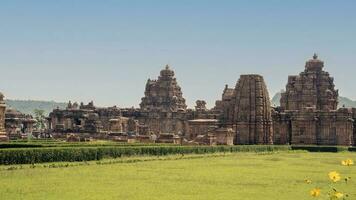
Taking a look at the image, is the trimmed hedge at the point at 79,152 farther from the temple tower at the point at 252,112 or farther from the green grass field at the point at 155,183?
the temple tower at the point at 252,112

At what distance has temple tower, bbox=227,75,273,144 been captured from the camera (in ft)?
268

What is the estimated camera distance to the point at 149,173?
34.8 m

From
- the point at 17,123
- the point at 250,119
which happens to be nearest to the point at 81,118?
the point at 17,123

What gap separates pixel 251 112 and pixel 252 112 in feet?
0.56

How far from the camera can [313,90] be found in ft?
376

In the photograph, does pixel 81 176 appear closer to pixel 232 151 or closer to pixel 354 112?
pixel 232 151

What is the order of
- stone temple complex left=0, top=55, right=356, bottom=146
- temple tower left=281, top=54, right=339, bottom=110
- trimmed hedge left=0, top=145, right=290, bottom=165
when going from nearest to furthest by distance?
trimmed hedge left=0, top=145, right=290, bottom=165
stone temple complex left=0, top=55, right=356, bottom=146
temple tower left=281, top=54, right=339, bottom=110

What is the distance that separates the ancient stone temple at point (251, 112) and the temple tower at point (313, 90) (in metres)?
32.5

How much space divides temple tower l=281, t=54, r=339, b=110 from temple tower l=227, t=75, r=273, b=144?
32503mm

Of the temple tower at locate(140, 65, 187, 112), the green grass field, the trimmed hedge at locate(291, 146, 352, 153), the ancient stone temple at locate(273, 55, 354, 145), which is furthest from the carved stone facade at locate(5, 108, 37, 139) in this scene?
the green grass field

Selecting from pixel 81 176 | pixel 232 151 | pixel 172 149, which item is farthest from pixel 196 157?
pixel 81 176

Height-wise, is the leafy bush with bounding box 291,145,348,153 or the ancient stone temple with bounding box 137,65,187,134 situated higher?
the ancient stone temple with bounding box 137,65,187,134

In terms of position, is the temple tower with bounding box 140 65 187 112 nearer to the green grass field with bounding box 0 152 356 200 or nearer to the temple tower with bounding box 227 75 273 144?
the temple tower with bounding box 227 75 273 144

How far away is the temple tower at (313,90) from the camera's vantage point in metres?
114
